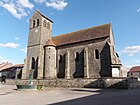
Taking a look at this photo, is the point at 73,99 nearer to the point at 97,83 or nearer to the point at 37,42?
the point at 97,83

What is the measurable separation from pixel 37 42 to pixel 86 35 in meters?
12.9

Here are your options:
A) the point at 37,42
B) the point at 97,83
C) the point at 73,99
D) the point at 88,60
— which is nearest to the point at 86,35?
the point at 88,60

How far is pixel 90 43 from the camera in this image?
30094 mm

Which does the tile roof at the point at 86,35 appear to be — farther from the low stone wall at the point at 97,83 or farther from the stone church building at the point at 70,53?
the low stone wall at the point at 97,83

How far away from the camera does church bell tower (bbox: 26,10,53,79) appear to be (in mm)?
34231

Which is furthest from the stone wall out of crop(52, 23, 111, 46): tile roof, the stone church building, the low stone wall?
the low stone wall

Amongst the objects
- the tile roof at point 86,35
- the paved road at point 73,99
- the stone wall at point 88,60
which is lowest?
the paved road at point 73,99

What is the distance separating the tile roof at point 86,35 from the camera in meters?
29.7

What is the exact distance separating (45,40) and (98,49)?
15498mm

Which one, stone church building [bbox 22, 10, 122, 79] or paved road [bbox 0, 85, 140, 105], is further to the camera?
stone church building [bbox 22, 10, 122, 79]

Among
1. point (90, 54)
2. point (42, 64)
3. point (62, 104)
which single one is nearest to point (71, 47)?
point (90, 54)

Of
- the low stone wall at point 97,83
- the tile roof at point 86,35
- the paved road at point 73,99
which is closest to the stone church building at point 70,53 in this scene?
the tile roof at point 86,35

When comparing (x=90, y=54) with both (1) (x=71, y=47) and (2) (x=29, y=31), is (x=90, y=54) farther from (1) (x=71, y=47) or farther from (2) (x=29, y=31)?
(2) (x=29, y=31)

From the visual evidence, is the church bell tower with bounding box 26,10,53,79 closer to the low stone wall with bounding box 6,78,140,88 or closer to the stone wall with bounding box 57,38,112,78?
the stone wall with bounding box 57,38,112,78
